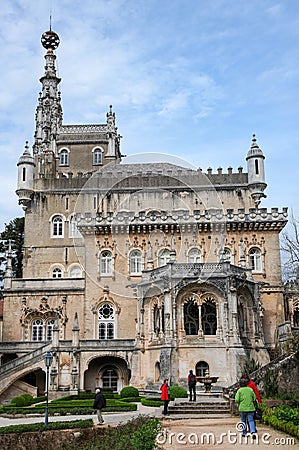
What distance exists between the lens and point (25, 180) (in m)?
52.2

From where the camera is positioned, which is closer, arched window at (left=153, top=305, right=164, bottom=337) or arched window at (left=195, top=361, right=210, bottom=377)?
arched window at (left=195, top=361, right=210, bottom=377)

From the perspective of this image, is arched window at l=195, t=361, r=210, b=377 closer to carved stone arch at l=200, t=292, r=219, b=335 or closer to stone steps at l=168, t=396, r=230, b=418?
carved stone arch at l=200, t=292, r=219, b=335

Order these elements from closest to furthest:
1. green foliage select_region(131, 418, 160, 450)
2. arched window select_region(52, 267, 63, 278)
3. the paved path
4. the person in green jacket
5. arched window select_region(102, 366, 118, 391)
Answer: green foliage select_region(131, 418, 160, 450)
the paved path
the person in green jacket
arched window select_region(102, 366, 118, 391)
arched window select_region(52, 267, 63, 278)

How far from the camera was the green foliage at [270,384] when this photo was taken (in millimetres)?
23297

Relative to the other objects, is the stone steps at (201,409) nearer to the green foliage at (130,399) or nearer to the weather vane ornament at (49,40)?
the green foliage at (130,399)

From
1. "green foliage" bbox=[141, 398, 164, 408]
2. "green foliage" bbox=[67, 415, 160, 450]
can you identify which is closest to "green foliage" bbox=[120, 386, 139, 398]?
"green foliage" bbox=[141, 398, 164, 408]

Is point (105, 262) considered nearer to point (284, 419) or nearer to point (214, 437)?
point (284, 419)

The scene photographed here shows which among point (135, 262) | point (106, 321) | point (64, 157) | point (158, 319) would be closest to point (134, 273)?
point (135, 262)

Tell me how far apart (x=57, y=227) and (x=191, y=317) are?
A: 1810cm

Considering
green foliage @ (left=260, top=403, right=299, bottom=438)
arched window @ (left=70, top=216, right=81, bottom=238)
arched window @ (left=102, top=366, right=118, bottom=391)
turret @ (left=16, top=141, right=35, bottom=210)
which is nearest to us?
green foliage @ (left=260, top=403, right=299, bottom=438)

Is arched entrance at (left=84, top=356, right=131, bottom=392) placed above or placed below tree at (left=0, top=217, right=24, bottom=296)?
below

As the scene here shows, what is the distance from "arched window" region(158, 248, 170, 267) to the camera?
151 ft

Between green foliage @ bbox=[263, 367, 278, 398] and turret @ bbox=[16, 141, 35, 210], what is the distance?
1313 inches

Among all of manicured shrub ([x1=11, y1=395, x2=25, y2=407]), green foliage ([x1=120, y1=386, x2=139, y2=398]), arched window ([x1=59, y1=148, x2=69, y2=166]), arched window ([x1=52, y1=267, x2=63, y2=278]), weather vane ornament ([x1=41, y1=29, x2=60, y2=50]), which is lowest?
manicured shrub ([x1=11, y1=395, x2=25, y2=407])
